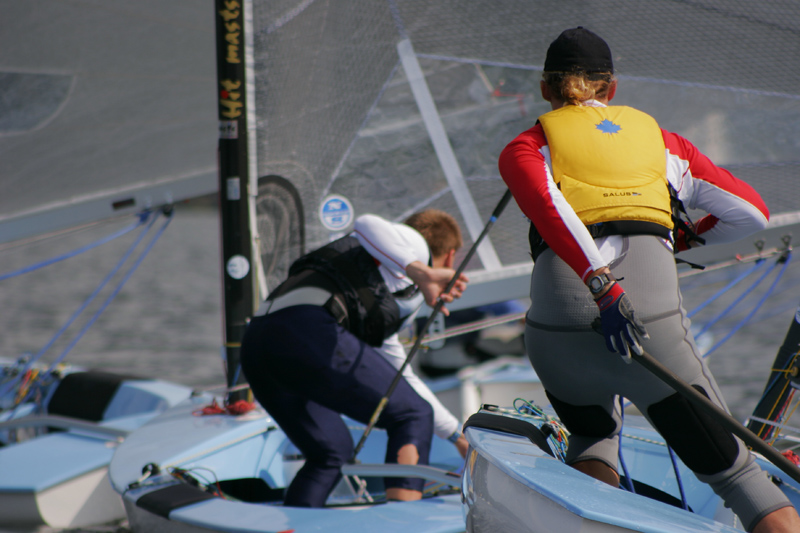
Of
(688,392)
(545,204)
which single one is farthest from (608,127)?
(688,392)

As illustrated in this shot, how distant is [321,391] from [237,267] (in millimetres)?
940

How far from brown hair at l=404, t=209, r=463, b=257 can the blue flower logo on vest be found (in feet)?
2.99

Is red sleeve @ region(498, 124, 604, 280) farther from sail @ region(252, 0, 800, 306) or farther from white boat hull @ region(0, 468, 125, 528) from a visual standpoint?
white boat hull @ region(0, 468, 125, 528)

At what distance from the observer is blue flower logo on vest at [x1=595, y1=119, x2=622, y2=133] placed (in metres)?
1.19

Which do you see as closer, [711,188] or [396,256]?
[711,188]

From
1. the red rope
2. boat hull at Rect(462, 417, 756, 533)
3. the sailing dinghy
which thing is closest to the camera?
boat hull at Rect(462, 417, 756, 533)

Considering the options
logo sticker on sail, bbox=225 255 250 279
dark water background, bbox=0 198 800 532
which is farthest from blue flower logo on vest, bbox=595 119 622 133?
logo sticker on sail, bbox=225 255 250 279

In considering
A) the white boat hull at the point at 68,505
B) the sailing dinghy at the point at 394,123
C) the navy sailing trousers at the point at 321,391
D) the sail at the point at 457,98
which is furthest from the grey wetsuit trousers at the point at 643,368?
the white boat hull at the point at 68,505

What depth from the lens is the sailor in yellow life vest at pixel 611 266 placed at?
1093mm

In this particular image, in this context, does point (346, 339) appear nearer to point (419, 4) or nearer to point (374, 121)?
→ point (374, 121)

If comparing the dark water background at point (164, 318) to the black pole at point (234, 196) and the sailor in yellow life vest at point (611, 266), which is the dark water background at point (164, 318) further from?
the black pole at point (234, 196)

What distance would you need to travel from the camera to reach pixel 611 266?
3.79 ft

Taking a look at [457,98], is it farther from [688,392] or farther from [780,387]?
[688,392]

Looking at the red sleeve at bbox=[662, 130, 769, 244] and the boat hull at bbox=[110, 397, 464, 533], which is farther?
the boat hull at bbox=[110, 397, 464, 533]
